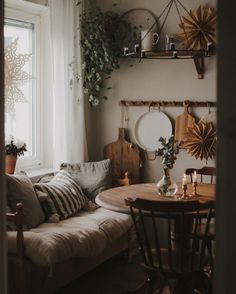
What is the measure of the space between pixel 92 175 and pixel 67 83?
0.81 m

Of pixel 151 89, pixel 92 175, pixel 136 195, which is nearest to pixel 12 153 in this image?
pixel 92 175

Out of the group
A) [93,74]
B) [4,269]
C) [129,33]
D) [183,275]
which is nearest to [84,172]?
[93,74]

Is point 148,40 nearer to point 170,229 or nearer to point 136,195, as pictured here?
point 136,195

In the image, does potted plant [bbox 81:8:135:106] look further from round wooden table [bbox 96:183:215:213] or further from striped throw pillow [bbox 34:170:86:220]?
round wooden table [bbox 96:183:215:213]

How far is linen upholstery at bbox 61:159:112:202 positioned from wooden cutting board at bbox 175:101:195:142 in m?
0.64

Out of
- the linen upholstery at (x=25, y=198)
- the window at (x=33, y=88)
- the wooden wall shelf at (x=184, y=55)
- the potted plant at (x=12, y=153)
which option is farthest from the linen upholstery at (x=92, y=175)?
the wooden wall shelf at (x=184, y=55)

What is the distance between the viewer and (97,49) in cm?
411

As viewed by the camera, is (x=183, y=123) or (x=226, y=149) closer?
(x=226, y=149)

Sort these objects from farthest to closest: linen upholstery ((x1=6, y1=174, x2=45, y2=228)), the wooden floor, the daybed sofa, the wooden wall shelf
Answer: the wooden wall shelf
the wooden floor
linen upholstery ((x1=6, y1=174, x2=45, y2=228))
the daybed sofa

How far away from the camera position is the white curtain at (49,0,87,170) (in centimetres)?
405

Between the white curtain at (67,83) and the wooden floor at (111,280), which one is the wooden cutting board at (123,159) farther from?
the wooden floor at (111,280)

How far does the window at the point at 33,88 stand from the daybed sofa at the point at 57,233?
0.39m

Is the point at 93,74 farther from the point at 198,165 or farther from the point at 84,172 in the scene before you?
the point at 198,165

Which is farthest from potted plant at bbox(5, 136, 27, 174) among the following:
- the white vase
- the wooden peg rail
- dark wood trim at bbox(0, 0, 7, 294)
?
dark wood trim at bbox(0, 0, 7, 294)
